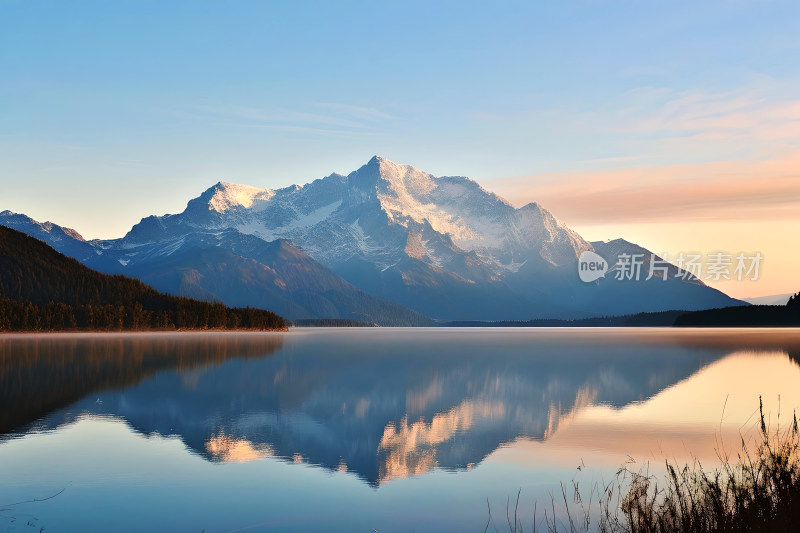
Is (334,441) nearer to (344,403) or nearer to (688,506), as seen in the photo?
(344,403)

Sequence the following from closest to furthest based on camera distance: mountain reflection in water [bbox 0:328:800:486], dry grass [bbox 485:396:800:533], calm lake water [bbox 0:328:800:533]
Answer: dry grass [bbox 485:396:800:533] → calm lake water [bbox 0:328:800:533] → mountain reflection in water [bbox 0:328:800:486]

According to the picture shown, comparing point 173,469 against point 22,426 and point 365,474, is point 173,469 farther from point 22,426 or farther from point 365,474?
point 22,426

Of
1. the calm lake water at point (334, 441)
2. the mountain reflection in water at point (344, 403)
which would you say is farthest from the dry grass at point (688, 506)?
the mountain reflection in water at point (344, 403)

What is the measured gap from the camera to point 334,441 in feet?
122

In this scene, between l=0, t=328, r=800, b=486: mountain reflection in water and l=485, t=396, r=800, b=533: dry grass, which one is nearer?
l=485, t=396, r=800, b=533: dry grass

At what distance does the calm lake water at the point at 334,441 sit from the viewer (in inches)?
943

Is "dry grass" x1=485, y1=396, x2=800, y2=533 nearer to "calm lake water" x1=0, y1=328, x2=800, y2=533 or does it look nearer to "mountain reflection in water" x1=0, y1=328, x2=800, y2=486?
"calm lake water" x1=0, y1=328, x2=800, y2=533

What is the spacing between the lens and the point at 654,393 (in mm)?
58344

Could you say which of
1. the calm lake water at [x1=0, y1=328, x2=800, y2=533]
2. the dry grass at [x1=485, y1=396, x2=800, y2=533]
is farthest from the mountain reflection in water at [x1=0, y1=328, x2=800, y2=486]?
the dry grass at [x1=485, y1=396, x2=800, y2=533]

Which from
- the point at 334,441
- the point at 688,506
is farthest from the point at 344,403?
the point at 688,506

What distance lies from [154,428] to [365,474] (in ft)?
54.5

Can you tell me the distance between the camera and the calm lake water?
2395 cm

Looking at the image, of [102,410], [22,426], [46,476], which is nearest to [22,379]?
[102,410]

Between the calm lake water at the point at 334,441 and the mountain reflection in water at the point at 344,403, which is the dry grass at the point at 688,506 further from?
the mountain reflection in water at the point at 344,403
